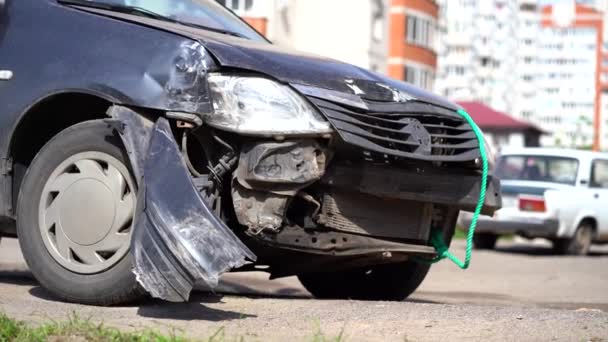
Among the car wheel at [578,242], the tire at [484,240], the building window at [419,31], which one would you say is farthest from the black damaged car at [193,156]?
the building window at [419,31]

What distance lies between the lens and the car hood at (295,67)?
5355 mm

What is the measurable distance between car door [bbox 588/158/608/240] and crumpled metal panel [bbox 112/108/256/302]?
1455 centimetres

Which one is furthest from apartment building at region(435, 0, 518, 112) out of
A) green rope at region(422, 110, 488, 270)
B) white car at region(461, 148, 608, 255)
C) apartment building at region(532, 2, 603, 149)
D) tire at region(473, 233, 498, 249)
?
green rope at region(422, 110, 488, 270)

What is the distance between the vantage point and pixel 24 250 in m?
5.64

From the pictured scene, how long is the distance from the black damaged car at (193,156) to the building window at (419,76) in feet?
179

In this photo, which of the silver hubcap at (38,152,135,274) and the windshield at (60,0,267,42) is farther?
the windshield at (60,0,267,42)

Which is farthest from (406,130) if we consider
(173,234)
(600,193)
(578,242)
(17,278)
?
(600,193)

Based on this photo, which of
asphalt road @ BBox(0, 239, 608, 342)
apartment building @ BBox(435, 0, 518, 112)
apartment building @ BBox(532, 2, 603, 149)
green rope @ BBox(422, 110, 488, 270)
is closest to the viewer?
asphalt road @ BBox(0, 239, 608, 342)

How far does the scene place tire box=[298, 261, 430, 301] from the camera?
6934 millimetres

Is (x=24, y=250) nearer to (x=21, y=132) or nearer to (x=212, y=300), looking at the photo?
(x=21, y=132)

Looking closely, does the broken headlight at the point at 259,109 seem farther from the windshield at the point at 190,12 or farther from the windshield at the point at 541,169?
the windshield at the point at 541,169

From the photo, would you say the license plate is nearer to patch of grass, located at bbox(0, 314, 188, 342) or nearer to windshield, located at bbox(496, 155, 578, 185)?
windshield, located at bbox(496, 155, 578, 185)

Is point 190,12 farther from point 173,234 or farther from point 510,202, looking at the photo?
point 510,202

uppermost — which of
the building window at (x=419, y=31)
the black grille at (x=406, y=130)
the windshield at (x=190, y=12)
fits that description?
the building window at (x=419, y=31)
